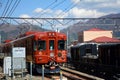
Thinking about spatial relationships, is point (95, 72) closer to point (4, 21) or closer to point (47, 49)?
point (47, 49)

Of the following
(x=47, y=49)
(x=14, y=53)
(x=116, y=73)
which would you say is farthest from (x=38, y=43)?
(x=116, y=73)

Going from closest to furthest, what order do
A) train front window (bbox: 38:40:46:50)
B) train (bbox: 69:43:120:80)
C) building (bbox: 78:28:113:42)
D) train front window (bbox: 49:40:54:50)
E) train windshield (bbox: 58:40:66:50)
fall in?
train (bbox: 69:43:120:80), train front window (bbox: 38:40:46:50), train front window (bbox: 49:40:54:50), train windshield (bbox: 58:40:66:50), building (bbox: 78:28:113:42)

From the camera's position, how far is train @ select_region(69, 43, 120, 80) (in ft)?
92.6

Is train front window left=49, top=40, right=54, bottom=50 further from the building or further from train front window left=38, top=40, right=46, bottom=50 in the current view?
the building

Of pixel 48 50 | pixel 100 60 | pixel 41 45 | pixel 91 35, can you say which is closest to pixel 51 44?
pixel 48 50

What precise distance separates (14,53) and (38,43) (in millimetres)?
4800

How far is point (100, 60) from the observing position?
109ft

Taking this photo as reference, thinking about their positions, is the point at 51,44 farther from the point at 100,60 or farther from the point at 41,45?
the point at 100,60

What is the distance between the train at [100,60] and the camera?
2823cm

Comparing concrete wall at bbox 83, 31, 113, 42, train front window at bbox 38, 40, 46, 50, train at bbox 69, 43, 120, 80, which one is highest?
concrete wall at bbox 83, 31, 113, 42

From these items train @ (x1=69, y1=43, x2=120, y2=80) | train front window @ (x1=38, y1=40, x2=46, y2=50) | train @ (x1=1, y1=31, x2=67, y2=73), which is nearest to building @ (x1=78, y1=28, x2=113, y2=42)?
train @ (x1=69, y1=43, x2=120, y2=80)

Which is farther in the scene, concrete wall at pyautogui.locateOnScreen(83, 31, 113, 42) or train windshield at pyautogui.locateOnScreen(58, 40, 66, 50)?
concrete wall at pyautogui.locateOnScreen(83, 31, 113, 42)

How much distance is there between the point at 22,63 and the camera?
23344 millimetres

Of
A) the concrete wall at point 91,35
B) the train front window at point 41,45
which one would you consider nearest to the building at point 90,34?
the concrete wall at point 91,35
